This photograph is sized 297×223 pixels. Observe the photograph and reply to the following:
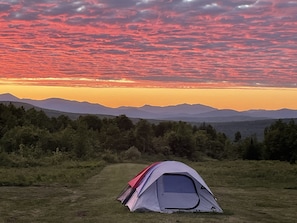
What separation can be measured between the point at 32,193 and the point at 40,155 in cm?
2762

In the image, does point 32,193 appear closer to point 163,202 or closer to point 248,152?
point 163,202

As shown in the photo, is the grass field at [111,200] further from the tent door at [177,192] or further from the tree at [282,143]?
the tree at [282,143]

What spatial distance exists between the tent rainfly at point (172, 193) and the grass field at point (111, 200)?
64cm

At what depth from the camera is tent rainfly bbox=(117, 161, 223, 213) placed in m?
16.0

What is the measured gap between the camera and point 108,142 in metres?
82.6

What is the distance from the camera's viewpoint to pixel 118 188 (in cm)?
2386

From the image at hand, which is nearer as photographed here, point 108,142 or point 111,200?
point 111,200

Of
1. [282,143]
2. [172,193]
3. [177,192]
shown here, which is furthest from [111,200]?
[282,143]

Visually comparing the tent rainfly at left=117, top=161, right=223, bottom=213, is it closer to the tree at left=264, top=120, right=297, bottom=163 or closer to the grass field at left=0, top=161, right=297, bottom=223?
the grass field at left=0, top=161, right=297, bottom=223

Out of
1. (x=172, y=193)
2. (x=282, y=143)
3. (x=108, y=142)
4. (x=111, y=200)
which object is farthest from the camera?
(x=108, y=142)

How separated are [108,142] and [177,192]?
220 feet

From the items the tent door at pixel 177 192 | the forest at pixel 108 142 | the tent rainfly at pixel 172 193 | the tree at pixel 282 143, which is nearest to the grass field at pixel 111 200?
the tent rainfly at pixel 172 193

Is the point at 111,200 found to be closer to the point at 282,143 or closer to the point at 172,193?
the point at 172,193

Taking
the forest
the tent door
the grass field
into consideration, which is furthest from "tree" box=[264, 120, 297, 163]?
the tent door
